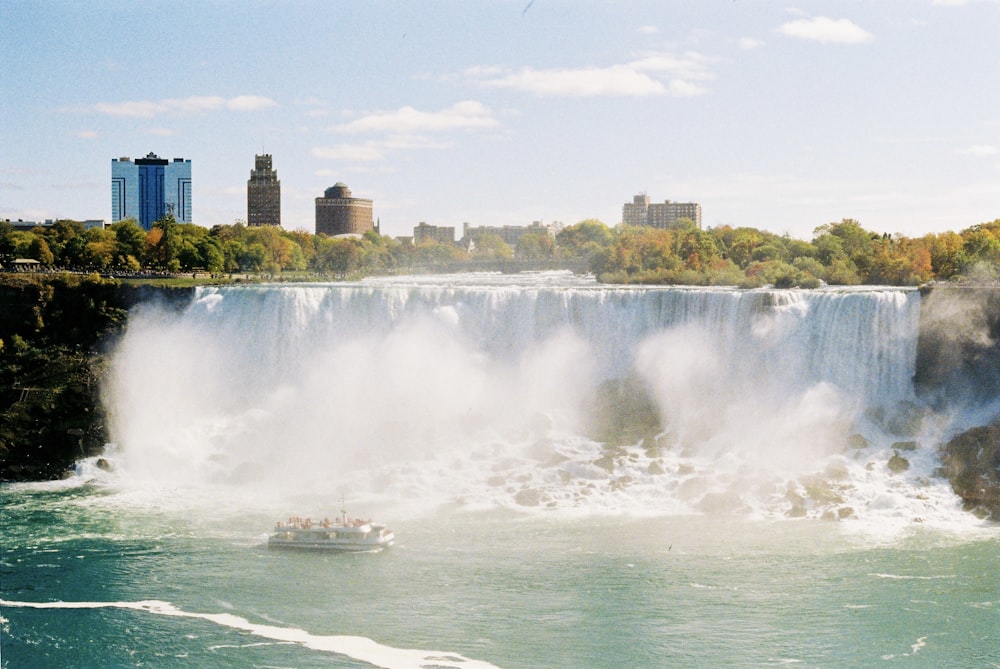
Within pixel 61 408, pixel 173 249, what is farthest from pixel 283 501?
pixel 173 249

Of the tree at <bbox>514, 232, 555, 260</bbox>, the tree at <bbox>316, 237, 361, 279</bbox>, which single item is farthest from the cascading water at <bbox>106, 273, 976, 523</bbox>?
the tree at <bbox>514, 232, 555, 260</bbox>

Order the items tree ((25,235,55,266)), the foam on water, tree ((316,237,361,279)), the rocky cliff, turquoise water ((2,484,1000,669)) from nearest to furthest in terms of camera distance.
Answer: the foam on water
turquoise water ((2,484,1000,669))
the rocky cliff
tree ((25,235,55,266))
tree ((316,237,361,279))

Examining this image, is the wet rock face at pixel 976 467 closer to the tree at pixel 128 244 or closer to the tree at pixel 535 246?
the tree at pixel 128 244

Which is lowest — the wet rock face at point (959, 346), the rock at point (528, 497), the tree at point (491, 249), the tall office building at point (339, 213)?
the rock at point (528, 497)

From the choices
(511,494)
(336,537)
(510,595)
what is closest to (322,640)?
(510,595)

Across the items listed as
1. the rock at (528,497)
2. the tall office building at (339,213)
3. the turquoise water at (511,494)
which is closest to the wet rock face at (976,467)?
the turquoise water at (511,494)

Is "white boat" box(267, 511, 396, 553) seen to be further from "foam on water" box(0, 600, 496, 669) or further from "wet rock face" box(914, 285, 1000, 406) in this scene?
"wet rock face" box(914, 285, 1000, 406)
